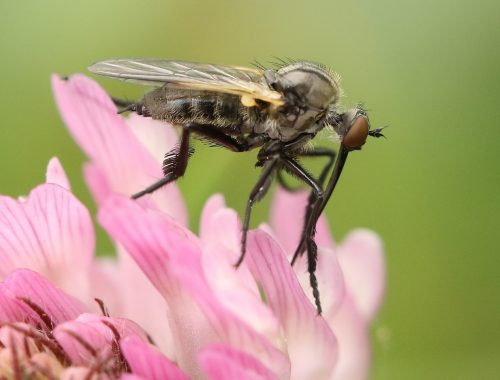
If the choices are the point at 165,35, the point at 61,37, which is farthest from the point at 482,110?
the point at 61,37

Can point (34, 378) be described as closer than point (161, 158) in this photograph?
Yes

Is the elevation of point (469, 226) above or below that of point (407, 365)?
above

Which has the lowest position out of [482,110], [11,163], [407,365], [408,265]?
[407,365]

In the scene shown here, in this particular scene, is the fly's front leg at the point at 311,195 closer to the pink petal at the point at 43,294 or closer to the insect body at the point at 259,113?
the insect body at the point at 259,113

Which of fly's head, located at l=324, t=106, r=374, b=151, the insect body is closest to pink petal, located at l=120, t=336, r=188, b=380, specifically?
the insect body

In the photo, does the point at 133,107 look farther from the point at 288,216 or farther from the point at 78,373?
the point at 78,373

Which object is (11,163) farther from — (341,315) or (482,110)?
(482,110)

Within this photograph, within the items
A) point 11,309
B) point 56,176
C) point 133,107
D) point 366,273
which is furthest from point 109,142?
point 366,273
